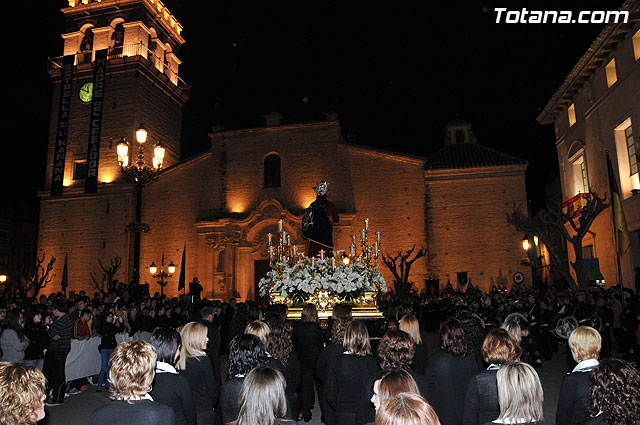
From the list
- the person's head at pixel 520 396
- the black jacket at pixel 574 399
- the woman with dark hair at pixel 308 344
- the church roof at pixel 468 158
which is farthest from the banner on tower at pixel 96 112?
the person's head at pixel 520 396

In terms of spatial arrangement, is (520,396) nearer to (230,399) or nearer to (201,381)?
(230,399)

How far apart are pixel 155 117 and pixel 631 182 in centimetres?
2787

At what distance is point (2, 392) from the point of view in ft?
9.12

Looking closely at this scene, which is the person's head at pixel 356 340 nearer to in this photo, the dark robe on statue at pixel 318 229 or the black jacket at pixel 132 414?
the black jacket at pixel 132 414

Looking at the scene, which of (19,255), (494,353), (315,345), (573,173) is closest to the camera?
(494,353)

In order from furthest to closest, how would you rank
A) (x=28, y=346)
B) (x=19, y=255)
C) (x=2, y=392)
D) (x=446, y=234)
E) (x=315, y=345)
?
(x=19, y=255)
(x=446, y=234)
(x=28, y=346)
(x=315, y=345)
(x=2, y=392)

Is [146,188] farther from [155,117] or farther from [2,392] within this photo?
[2,392]

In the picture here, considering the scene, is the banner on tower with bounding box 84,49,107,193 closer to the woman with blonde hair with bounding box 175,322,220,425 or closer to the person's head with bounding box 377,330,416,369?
the woman with blonde hair with bounding box 175,322,220,425

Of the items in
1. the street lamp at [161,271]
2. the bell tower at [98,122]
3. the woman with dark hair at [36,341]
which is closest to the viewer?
the woman with dark hair at [36,341]

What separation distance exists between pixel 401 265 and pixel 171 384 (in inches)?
918

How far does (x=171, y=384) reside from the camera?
419cm

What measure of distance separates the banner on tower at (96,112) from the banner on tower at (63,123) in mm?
2023

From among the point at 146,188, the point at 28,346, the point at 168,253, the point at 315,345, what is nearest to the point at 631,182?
the point at 315,345

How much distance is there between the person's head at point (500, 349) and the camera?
4.34 m
